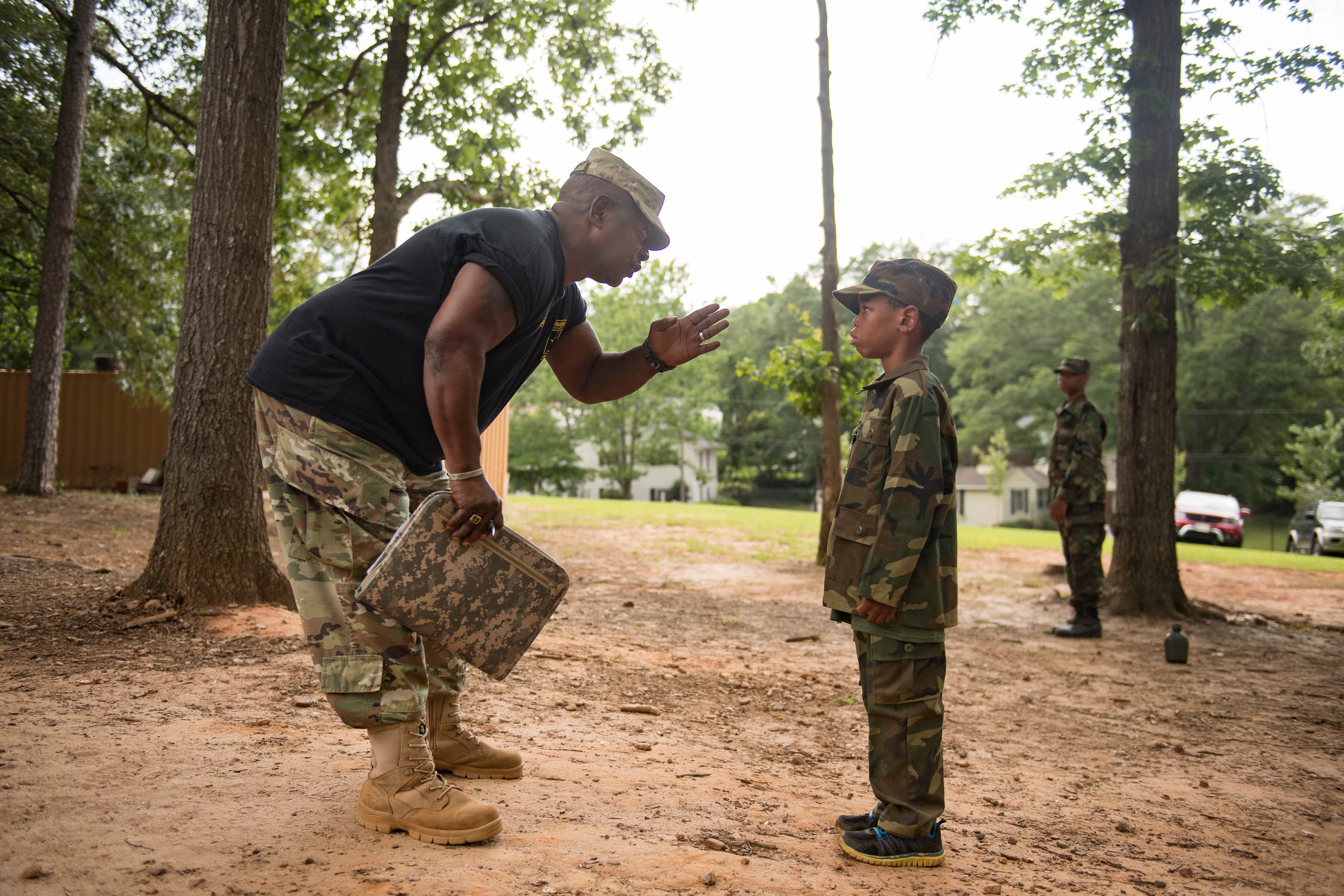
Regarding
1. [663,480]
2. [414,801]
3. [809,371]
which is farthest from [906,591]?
[663,480]

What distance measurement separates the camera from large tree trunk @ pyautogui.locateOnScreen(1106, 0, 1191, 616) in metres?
8.95

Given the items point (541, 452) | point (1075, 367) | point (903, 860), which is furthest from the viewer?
point (541, 452)

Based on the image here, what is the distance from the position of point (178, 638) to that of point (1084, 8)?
34.7 feet

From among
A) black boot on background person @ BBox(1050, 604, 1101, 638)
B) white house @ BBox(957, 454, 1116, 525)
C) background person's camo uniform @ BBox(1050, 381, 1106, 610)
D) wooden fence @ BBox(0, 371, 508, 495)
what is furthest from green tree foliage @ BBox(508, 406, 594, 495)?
background person's camo uniform @ BBox(1050, 381, 1106, 610)

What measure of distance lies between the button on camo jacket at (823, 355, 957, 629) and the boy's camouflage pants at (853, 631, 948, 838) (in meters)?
0.11

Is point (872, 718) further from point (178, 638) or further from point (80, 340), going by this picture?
point (80, 340)

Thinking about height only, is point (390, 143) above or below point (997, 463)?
above

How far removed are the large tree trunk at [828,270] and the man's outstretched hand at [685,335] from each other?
8462mm

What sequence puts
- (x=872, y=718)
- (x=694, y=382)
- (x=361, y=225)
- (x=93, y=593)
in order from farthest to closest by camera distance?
(x=694, y=382)
(x=361, y=225)
(x=93, y=593)
(x=872, y=718)

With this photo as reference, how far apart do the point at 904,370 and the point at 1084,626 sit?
593 centimetres

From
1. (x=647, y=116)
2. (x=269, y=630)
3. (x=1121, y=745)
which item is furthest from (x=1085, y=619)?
(x=647, y=116)

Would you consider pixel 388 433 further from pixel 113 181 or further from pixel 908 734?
pixel 113 181

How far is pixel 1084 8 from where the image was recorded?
10008 mm

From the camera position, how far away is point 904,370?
3.00 meters
